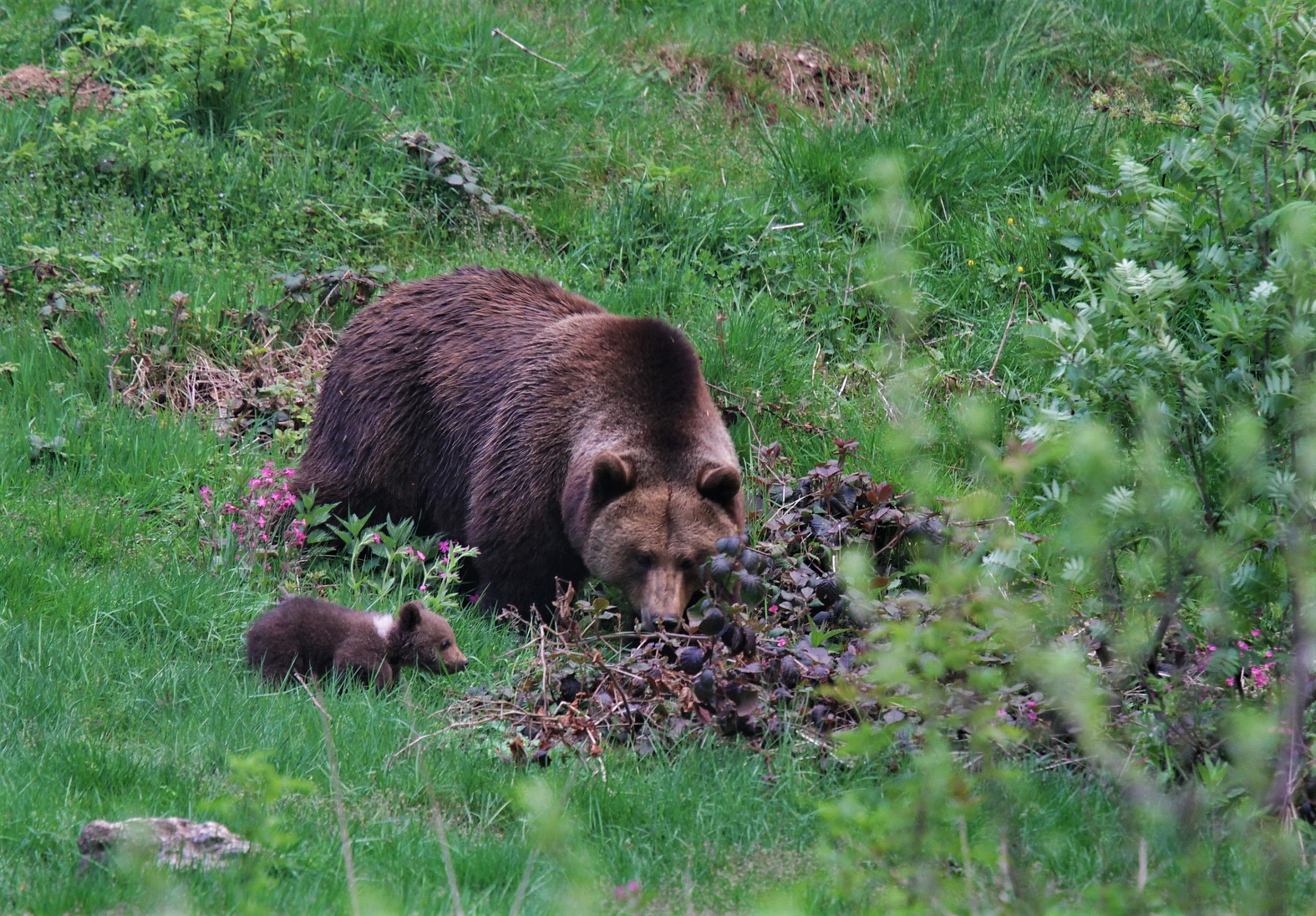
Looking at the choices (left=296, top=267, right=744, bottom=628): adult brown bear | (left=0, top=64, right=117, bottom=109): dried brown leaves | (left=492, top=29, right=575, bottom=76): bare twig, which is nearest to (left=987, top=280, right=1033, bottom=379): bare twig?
(left=296, top=267, right=744, bottom=628): adult brown bear

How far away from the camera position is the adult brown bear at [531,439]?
5.97 meters

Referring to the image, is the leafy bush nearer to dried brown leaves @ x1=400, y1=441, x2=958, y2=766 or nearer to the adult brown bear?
dried brown leaves @ x1=400, y1=441, x2=958, y2=766

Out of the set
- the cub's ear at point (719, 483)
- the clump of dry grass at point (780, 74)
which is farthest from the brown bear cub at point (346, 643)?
the clump of dry grass at point (780, 74)

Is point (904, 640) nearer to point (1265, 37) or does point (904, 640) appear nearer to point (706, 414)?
point (1265, 37)

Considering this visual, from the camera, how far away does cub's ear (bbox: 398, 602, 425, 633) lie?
5344 mm

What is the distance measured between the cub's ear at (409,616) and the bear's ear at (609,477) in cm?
95

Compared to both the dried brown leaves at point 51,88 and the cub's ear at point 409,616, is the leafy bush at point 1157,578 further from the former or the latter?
the dried brown leaves at point 51,88

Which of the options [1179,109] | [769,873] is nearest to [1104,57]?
[1179,109]

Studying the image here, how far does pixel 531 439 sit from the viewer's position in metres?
6.42

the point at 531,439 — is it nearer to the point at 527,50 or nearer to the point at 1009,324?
the point at 1009,324

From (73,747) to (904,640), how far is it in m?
2.81

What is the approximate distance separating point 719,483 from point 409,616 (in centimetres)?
143

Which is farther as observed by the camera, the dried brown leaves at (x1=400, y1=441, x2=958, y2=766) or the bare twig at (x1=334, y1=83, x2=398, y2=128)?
the bare twig at (x1=334, y1=83, x2=398, y2=128)

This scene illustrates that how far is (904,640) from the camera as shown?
2.78 m
